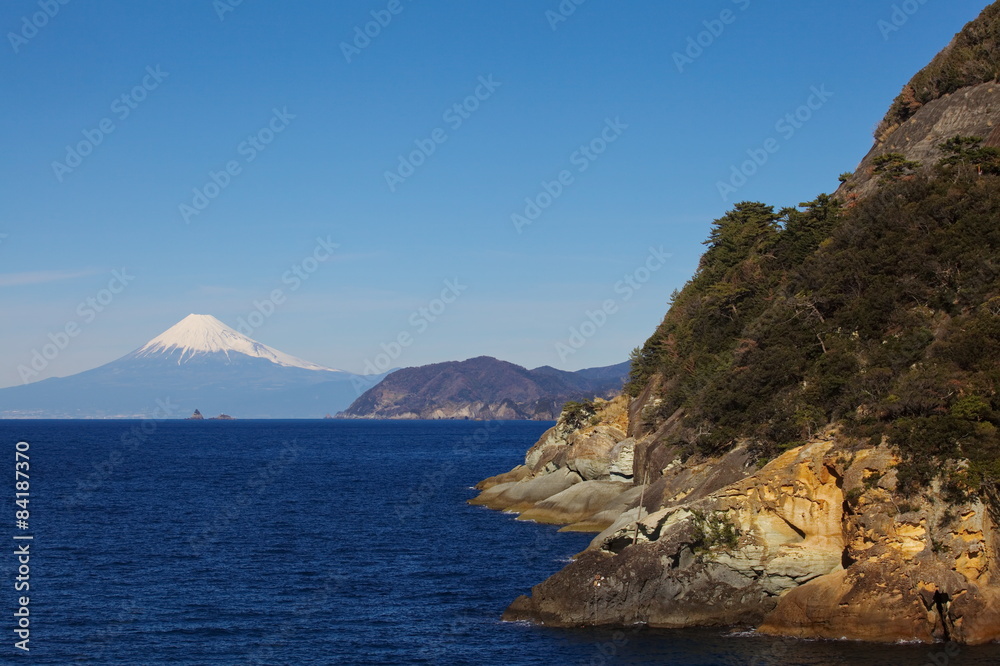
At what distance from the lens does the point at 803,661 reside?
26.5 m

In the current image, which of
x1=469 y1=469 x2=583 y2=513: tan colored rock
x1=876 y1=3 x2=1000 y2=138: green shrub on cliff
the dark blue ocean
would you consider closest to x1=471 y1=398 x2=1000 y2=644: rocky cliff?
the dark blue ocean

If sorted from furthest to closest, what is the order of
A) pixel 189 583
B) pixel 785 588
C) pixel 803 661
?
pixel 189 583 < pixel 785 588 < pixel 803 661

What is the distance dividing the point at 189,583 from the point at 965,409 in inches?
1194

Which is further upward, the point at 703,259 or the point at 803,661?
the point at 703,259

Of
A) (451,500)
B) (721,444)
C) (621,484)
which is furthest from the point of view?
(451,500)

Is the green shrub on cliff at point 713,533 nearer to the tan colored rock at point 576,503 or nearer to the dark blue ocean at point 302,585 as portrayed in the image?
the dark blue ocean at point 302,585

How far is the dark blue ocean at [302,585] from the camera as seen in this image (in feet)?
92.8

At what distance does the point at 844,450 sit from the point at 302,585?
72.1 ft

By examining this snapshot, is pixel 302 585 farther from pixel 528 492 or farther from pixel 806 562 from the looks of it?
pixel 528 492

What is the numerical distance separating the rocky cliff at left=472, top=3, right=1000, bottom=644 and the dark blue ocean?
1491 mm

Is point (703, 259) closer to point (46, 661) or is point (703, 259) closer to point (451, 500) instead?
point (451, 500)

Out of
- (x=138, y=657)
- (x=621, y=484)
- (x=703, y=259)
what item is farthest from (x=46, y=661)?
(x=703, y=259)

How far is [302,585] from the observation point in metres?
38.1

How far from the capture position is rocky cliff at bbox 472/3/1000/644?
2858cm
